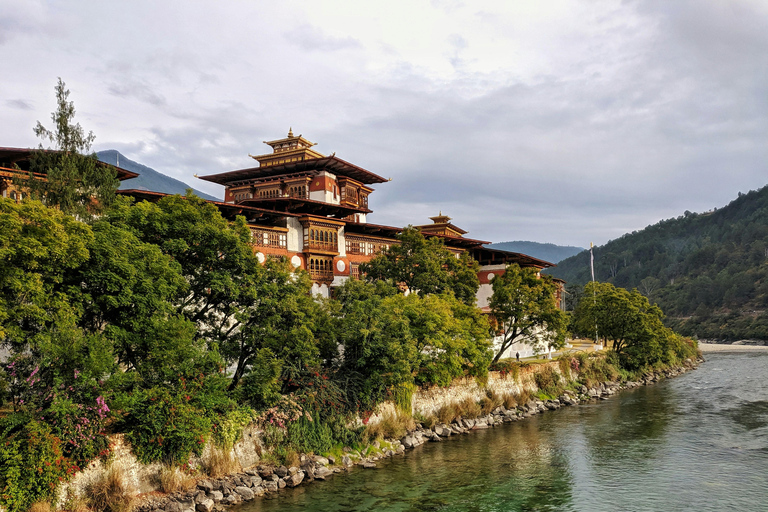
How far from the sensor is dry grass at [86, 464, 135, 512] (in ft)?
64.3

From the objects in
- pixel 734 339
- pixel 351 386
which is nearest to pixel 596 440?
pixel 351 386

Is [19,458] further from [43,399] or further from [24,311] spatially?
[24,311]

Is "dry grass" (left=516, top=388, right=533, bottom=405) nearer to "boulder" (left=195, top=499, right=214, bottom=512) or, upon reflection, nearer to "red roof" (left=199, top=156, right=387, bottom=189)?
"boulder" (left=195, top=499, right=214, bottom=512)

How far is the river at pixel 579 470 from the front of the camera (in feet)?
74.0

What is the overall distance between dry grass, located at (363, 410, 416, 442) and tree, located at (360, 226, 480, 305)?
14.7 metres

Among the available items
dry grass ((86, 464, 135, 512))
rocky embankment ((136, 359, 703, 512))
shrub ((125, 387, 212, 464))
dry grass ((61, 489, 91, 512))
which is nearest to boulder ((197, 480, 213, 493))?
rocky embankment ((136, 359, 703, 512))

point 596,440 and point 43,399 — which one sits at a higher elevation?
point 43,399

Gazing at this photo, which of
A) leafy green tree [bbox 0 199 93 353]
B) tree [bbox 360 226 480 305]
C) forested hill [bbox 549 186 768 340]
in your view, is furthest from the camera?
forested hill [bbox 549 186 768 340]

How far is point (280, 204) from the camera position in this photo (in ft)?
153

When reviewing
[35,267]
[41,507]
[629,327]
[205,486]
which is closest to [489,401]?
[205,486]

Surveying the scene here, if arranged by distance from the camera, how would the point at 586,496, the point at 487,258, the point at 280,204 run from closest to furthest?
the point at 586,496 → the point at 280,204 → the point at 487,258

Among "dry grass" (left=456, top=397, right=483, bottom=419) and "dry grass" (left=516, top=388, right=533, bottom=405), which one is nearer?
"dry grass" (left=456, top=397, right=483, bottom=419)

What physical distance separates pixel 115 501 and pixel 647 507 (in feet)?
66.5

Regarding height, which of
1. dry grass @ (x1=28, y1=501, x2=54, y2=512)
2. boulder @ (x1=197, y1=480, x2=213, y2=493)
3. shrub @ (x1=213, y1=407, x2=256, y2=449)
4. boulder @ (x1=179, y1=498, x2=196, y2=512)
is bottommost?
boulder @ (x1=179, y1=498, x2=196, y2=512)
